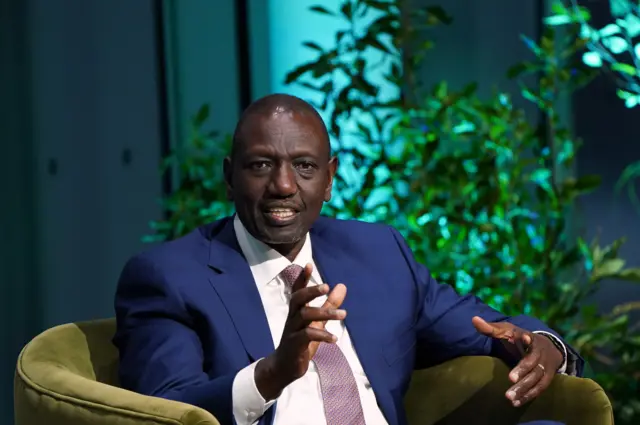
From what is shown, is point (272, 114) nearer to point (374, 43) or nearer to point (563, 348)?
point (563, 348)

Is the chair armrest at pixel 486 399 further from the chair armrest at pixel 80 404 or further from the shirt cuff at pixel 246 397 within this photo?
the chair armrest at pixel 80 404

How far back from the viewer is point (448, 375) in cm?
247

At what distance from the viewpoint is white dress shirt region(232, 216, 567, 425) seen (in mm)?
2236

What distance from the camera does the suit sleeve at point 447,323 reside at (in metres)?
2.49

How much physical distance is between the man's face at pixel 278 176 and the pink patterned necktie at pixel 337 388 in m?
0.16

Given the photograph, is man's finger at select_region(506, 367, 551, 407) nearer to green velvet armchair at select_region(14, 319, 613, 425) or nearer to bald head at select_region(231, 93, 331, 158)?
green velvet armchair at select_region(14, 319, 613, 425)

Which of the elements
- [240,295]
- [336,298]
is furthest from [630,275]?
[336,298]

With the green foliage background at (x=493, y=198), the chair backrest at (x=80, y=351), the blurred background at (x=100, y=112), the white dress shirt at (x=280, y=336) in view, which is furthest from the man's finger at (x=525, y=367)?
the blurred background at (x=100, y=112)

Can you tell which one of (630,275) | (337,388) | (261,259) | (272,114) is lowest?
(630,275)

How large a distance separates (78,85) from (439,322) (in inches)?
112

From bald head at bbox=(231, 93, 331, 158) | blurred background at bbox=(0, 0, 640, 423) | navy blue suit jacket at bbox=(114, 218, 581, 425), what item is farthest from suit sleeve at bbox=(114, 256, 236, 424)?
blurred background at bbox=(0, 0, 640, 423)

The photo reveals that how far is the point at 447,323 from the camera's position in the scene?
8.25ft

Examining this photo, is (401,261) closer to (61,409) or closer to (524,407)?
(524,407)

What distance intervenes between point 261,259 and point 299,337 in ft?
1.59
